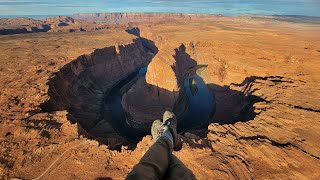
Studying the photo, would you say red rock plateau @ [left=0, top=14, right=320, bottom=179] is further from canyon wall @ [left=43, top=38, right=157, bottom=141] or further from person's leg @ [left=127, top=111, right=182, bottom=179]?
person's leg @ [left=127, top=111, right=182, bottom=179]

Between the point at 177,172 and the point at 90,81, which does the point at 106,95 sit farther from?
the point at 177,172

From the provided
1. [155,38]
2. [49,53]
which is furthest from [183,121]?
[155,38]

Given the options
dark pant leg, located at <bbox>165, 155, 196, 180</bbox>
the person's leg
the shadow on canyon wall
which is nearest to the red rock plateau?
the shadow on canyon wall

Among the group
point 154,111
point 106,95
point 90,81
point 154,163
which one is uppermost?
point 154,163

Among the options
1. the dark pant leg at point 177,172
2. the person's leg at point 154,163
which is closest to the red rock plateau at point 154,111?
the person's leg at point 154,163

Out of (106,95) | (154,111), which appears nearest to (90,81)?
(106,95)

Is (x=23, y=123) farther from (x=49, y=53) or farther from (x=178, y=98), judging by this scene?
(x=49, y=53)
